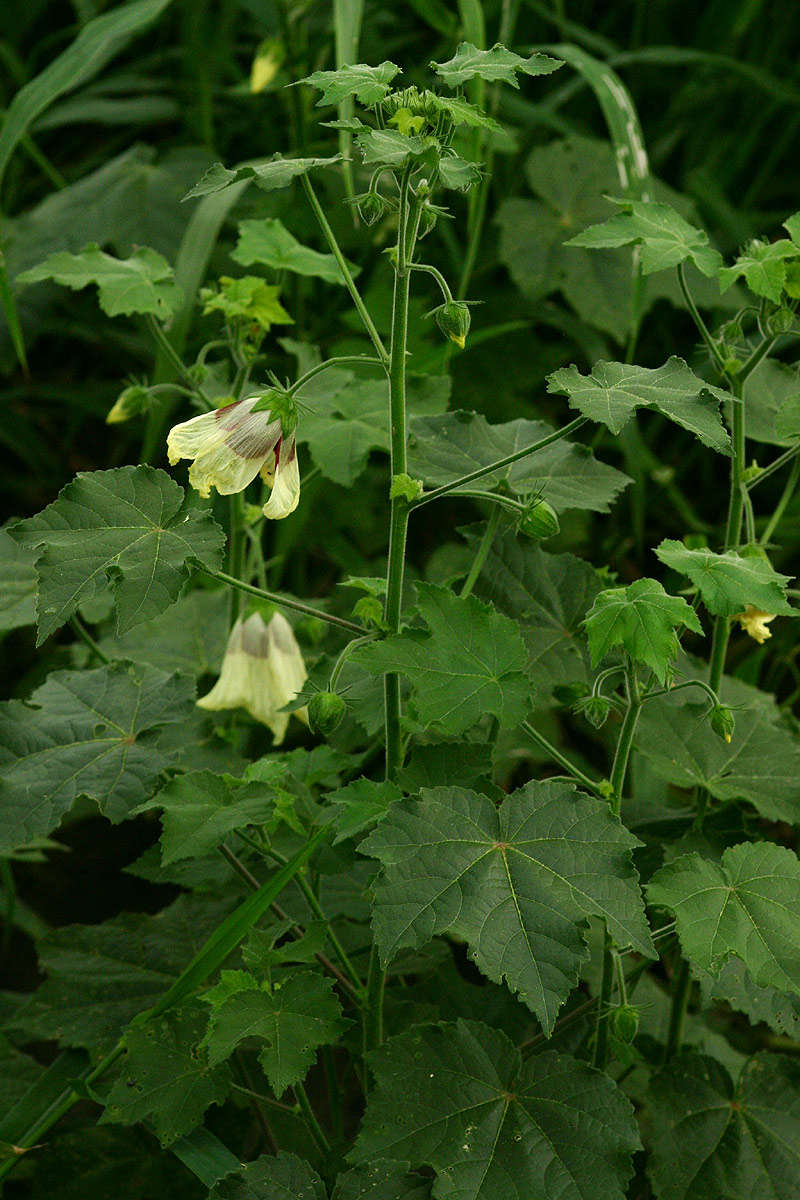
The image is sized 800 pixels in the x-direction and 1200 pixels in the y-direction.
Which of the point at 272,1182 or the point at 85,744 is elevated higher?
the point at 85,744

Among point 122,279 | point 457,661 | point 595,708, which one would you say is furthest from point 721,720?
point 122,279

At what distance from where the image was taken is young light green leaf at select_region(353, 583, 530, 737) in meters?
1.15

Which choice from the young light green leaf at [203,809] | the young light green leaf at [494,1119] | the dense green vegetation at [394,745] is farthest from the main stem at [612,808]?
the young light green leaf at [203,809]

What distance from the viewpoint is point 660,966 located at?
2008mm

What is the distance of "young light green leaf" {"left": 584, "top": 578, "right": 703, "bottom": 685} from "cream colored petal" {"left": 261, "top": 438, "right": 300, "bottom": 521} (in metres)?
0.30

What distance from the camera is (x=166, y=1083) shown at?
1.21 m

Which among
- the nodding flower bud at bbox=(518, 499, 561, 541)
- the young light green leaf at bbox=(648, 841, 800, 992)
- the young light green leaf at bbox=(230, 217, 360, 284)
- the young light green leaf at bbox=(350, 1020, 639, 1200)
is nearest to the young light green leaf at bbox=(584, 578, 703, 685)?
the nodding flower bud at bbox=(518, 499, 561, 541)

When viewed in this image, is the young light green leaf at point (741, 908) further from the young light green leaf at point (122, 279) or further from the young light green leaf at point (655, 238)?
the young light green leaf at point (122, 279)

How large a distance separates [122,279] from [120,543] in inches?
22.3

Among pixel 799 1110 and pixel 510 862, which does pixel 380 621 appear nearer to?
pixel 510 862

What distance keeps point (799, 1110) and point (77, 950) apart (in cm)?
87

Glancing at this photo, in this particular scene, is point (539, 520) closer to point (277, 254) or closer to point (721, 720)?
point (721, 720)

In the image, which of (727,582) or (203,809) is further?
(203,809)

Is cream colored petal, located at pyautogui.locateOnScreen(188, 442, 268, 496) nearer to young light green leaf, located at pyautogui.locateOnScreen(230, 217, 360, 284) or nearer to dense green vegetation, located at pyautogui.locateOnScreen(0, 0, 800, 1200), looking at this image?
dense green vegetation, located at pyautogui.locateOnScreen(0, 0, 800, 1200)
